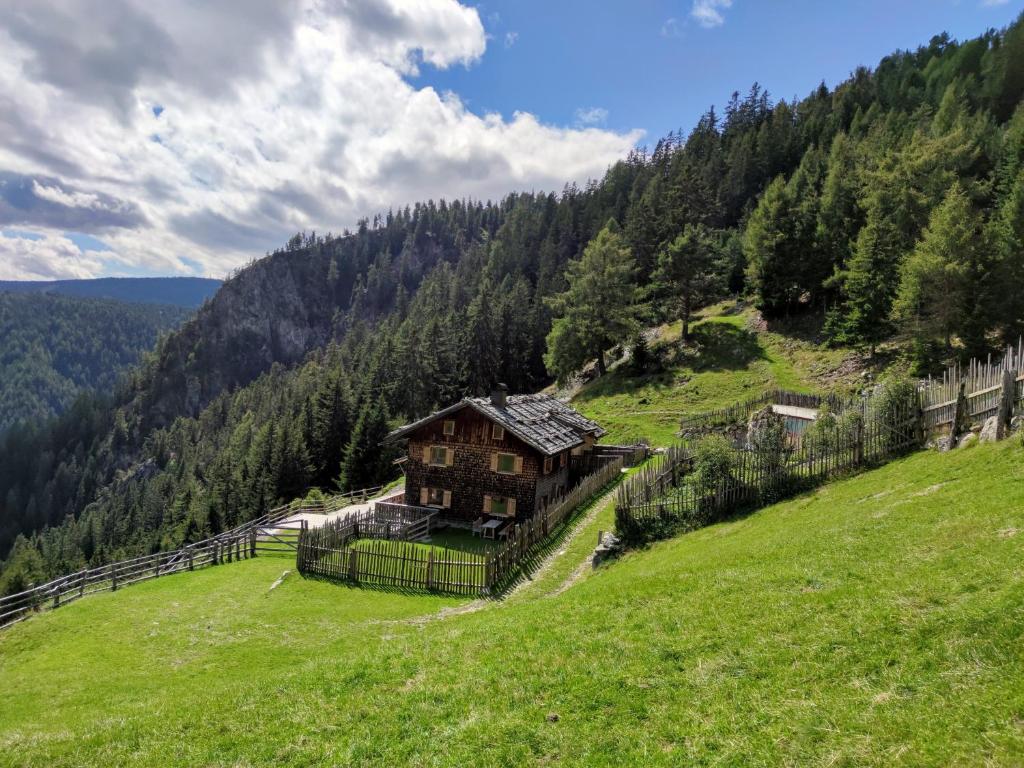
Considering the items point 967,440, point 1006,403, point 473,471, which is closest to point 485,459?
point 473,471

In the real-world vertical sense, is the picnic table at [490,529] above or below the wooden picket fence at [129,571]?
above

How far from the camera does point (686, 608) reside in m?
11.3

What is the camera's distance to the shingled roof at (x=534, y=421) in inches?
1276

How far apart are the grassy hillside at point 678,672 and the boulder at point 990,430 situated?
A: 98cm

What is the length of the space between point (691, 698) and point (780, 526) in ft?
32.9

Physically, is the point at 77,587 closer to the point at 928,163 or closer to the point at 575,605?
the point at 575,605

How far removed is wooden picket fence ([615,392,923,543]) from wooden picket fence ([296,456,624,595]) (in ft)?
16.5

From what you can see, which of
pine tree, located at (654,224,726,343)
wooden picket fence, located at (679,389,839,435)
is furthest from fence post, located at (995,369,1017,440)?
pine tree, located at (654,224,726,343)

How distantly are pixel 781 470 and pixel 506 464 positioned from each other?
53.5 ft

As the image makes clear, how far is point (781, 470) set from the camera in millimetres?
20547

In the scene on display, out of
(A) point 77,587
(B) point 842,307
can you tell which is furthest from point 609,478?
(B) point 842,307

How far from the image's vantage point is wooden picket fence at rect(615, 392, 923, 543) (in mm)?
20062

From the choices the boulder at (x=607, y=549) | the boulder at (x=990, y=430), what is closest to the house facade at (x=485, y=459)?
the boulder at (x=607, y=549)

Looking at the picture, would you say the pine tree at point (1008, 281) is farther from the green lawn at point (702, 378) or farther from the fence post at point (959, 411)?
the fence post at point (959, 411)
